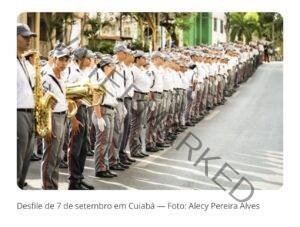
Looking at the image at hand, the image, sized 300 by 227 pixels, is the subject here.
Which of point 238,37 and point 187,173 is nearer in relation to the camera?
point 187,173

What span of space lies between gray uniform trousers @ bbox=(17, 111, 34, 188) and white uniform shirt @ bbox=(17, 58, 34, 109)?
0.10 metres

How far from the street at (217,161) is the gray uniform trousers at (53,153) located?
0.61 meters

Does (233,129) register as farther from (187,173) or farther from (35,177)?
(35,177)

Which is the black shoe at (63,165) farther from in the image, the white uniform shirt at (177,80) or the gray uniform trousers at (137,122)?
the white uniform shirt at (177,80)

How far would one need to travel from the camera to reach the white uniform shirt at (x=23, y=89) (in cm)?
709

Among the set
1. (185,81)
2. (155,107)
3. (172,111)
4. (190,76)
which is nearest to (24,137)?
(155,107)

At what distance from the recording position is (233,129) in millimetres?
13219

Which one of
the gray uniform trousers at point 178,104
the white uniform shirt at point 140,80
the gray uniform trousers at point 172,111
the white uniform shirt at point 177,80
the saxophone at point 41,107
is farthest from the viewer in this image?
the gray uniform trousers at point 178,104

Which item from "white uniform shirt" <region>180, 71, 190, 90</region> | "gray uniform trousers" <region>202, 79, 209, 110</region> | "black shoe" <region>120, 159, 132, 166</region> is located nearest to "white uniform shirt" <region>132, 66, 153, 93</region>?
"black shoe" <region>120, 159, 132, 166</region>

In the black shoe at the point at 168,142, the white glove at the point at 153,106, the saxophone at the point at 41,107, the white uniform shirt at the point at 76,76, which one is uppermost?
the white uniform shirt at the point at 76,76

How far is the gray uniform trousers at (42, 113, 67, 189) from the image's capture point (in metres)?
7.85

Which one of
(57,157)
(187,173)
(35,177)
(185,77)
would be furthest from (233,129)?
(57,157)

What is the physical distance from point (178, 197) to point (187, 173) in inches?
80.4

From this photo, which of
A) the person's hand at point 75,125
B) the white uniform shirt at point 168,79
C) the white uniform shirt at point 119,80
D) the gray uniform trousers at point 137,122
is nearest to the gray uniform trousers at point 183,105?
the white uniform shirt at point 168,79
